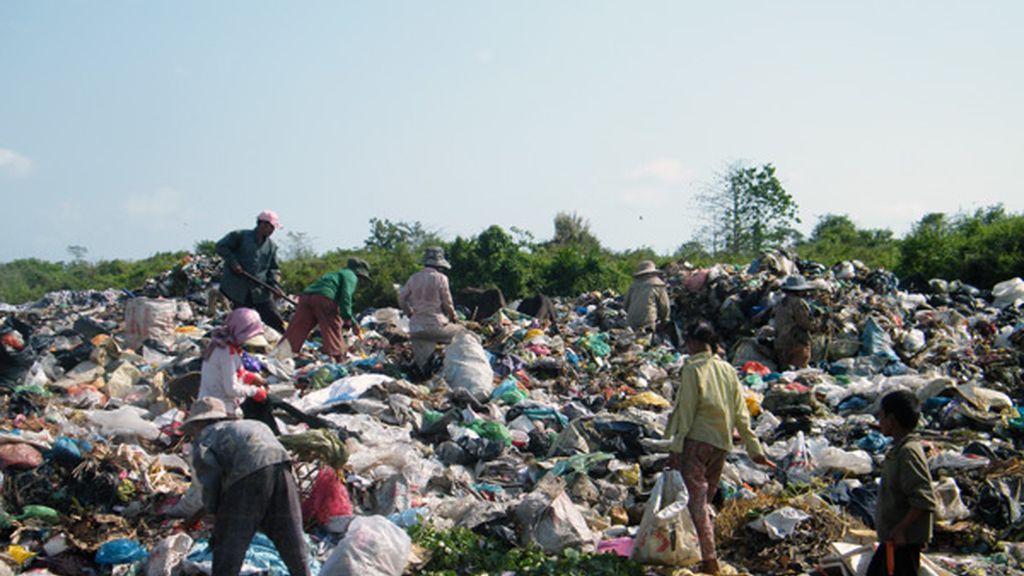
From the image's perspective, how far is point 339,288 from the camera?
8.95m

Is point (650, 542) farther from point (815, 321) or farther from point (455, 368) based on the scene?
point (815, 321)

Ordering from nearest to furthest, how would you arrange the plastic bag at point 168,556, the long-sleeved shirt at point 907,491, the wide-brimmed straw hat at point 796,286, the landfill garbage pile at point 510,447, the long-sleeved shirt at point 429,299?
1. the long-sleeved shirt at point 907,491
2. the plastic bag at point 168,556
3. the landfill garbage pile at point 510,447
4. the long-sleeved shirt at point 429,299
5. the wide-brimmed straw hat at point 796,286

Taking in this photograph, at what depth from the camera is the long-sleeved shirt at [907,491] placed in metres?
3.53

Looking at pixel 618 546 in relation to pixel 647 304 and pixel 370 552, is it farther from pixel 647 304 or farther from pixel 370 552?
pixel 647 304

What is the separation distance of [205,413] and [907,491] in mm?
3261

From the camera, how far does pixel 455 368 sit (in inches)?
320

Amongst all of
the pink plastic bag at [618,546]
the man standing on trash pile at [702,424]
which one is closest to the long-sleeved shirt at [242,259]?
the pink plastic bag at [618,546]

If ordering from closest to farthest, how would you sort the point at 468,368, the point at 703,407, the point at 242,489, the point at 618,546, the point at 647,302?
the point at 242,489, the point at 703,407, the point at 618,546, the point at 468,368, the point at 647,302

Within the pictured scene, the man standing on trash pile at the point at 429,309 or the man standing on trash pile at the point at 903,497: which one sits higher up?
the man standing on trash pile at the point at 429,309

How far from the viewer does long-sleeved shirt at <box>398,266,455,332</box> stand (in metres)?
8.50

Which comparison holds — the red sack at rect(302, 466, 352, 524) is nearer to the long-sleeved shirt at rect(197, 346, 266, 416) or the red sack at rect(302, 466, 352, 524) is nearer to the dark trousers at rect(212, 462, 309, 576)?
the long-sleeved shirt at rect(197, 346, 266, 416)

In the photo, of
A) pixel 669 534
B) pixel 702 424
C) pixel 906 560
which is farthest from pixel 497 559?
pixel 906 560

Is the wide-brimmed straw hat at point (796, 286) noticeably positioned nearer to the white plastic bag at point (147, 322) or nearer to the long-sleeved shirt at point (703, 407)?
the long-sleeved shirt at point (703, 407)

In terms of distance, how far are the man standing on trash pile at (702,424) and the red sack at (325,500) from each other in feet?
6.59
